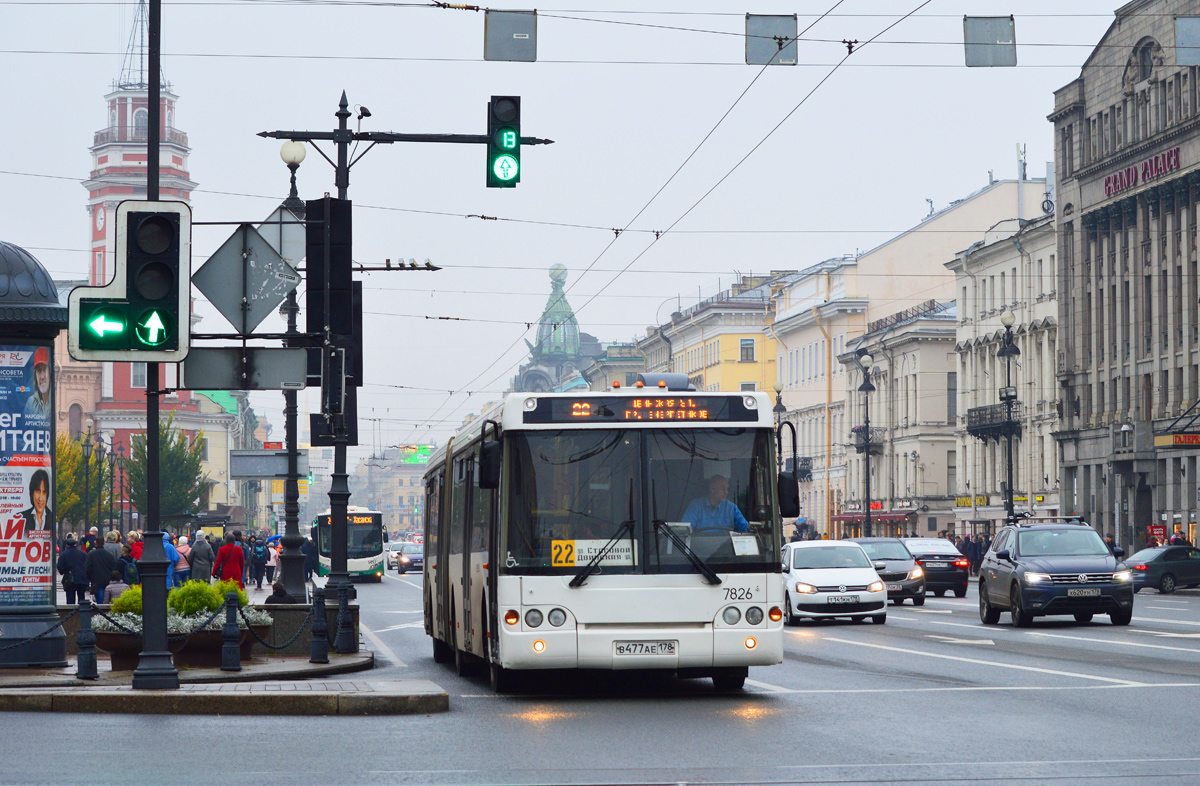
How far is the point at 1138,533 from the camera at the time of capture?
217 feet

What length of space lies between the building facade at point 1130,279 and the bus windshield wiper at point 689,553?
48.7 metres

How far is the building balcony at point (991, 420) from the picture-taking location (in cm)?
7556

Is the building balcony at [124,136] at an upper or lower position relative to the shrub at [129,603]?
upper

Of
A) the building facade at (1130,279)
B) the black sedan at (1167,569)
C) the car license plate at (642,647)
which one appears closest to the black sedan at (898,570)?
the black sedan at (1167,569)

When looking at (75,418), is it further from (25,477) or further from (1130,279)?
(25,477)

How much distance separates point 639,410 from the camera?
1581 cm

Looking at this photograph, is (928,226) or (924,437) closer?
(924,437)

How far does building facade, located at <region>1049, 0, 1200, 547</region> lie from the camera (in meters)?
A: 63.6

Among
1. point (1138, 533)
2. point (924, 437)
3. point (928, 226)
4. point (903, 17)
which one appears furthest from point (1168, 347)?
point (903, 17)

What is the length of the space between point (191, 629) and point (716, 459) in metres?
5.83

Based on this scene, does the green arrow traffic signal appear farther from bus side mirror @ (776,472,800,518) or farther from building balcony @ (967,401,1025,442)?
building balcony @ (967,401,1025,442)

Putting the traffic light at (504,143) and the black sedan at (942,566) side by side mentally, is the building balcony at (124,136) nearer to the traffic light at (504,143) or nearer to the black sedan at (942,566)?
the black sedan at (942,566)

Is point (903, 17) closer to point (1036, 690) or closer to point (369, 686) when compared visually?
point (1036, 690)

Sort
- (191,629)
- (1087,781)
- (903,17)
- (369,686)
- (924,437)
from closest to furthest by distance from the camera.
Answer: (1087,781)
(369,686)
(191,629)
(903,17)
(924,437)
